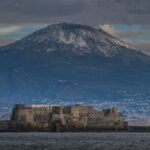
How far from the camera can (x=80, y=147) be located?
14712 cm

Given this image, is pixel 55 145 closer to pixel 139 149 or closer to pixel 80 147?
pixel 80 147

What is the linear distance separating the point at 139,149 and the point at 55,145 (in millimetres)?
17854

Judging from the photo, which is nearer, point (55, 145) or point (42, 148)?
point (42, 148)

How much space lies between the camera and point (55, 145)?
6038 inches

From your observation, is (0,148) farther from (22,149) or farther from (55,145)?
(55,145)

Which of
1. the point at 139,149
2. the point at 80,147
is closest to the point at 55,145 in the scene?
the point at 80,147

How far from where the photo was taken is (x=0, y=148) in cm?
14150

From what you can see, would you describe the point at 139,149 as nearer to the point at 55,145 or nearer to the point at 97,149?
the point at 97,149

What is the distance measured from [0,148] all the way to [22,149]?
416cm

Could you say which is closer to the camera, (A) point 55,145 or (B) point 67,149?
(B) point 67,149

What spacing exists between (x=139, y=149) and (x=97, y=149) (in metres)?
6.27

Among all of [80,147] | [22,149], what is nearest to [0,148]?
[22,149]

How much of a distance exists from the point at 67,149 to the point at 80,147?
584cm

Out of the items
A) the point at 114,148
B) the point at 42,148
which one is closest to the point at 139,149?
the point at 114,148
